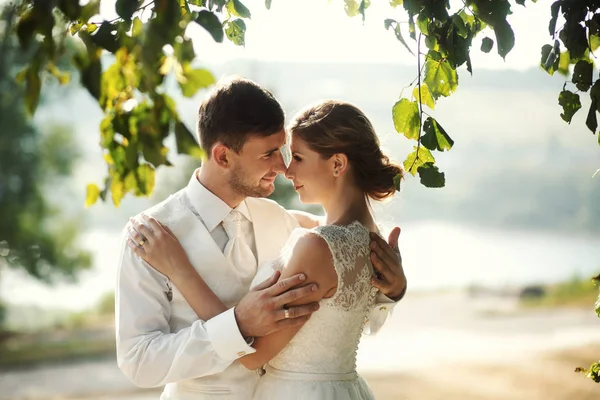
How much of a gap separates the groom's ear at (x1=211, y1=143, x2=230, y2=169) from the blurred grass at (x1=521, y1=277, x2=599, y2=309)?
14608 millimetres

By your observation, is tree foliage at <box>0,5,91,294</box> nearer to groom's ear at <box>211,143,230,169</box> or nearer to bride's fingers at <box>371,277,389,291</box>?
groom's ear at <box>211,143,230,169</box>

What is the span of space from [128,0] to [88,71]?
0.29 meters

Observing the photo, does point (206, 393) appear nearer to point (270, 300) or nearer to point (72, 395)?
point (270, 300)

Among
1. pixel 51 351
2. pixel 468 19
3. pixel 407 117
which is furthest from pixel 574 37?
pixel 51 351

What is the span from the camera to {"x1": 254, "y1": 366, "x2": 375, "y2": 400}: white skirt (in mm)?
2131

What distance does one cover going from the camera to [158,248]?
2.12 metres

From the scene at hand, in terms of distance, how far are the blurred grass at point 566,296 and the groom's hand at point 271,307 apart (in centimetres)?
1474

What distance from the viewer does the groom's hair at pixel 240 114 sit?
7.43ft

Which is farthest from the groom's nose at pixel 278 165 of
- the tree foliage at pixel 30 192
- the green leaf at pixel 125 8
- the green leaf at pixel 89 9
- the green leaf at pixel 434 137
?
the tree foliage at pixel 30 192

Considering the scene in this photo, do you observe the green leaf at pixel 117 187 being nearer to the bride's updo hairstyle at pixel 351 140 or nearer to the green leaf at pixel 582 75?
the bride's updo hairstyle at pixel 351 140

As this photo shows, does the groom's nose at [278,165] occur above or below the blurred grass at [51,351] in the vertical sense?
above

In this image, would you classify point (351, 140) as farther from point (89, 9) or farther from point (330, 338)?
point (89, 9)

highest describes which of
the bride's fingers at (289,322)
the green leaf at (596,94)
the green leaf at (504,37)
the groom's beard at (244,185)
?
the green leaf at (504,37)

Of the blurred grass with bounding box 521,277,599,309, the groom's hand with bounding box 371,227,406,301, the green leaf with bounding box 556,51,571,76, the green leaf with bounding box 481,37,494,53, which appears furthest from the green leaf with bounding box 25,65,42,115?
the blurred grass with bounding box 521,277,599,309
